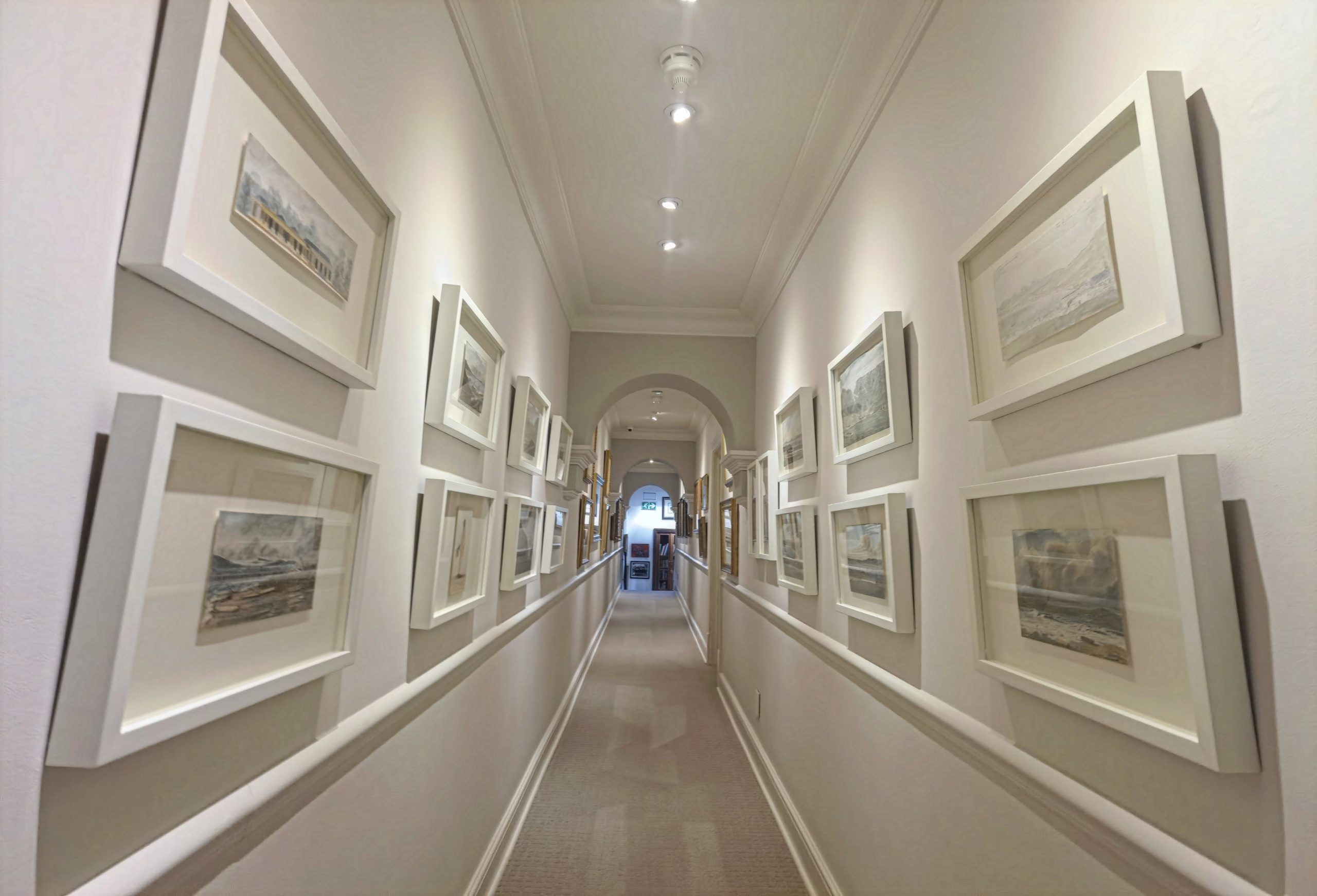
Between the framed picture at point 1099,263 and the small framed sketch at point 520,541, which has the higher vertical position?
the framed picture at point 1099,263

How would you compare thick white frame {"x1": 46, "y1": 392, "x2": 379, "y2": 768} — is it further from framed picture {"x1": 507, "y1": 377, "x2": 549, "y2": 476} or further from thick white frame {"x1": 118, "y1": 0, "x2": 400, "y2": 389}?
framed picture {"x1": 507, "y1": 377, "x2": 549, "y2": 476}

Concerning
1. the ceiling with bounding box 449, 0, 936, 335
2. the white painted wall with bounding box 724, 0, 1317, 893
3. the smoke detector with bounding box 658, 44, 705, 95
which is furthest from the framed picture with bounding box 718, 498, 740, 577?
the smoke detector with bounding box 658, 44, 705, 95

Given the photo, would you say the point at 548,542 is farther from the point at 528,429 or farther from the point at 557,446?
the point at 528,429

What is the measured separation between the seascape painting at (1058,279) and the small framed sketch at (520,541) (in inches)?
69.1

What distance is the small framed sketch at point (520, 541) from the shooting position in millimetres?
2326

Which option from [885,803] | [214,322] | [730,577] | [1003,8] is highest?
[1003,8]

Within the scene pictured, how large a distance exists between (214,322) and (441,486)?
2.74 feet

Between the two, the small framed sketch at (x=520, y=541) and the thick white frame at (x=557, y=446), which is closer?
the small framed sketch at (x=520, y=541)

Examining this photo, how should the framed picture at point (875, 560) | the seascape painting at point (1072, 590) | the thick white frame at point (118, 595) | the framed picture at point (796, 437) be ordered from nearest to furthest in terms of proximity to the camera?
1. the thick white frame at point (118, 595)
2. the seascape painting at point (1072, 590)
3. the framed picture at point (875, 560)
4. the framed picture at point (796, 437)

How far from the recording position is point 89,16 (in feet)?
1.97

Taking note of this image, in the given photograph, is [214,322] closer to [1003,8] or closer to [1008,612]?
[1008,612]

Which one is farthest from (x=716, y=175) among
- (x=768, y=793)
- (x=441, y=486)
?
(x=768, y=793)

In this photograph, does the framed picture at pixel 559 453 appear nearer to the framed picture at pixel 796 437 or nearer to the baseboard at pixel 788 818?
the framed picture at pixel 796 437

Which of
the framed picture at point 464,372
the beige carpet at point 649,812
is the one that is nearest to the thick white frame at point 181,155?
the framed picture at point 464,372
